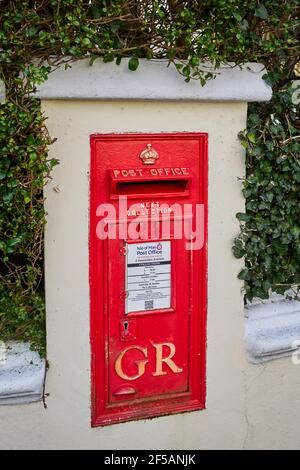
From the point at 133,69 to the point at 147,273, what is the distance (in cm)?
100

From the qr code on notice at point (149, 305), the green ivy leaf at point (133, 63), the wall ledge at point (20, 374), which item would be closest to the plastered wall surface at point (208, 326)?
the wall ledge at point (20, 374)

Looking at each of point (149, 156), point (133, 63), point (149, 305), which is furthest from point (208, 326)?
point (133, 63)

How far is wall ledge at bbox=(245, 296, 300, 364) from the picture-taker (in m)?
2.98

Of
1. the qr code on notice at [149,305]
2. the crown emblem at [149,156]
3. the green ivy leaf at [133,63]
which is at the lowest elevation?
the qr code on notice at [149,305]

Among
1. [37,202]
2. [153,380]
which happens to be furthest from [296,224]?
[37,202]

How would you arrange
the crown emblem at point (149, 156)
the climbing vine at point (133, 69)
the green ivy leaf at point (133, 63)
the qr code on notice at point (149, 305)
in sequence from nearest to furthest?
the climbing vine at point (133, 69) < the green ivy leaf at point (133, 63) < the crown emblem at point (149, 156) < the qr code on notice at point (149, 305)

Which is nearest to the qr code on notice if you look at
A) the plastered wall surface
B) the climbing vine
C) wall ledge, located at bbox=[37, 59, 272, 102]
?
the plastered wall surface

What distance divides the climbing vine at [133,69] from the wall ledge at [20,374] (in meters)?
0.07

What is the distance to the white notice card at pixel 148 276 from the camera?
2637 mm

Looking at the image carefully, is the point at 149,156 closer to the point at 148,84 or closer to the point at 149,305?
the point at 148,84

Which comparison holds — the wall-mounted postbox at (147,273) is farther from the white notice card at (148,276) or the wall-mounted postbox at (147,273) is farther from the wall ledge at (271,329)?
the wall ledge at (271,329)

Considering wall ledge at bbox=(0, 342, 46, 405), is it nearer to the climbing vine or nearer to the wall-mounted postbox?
the climbing vine
